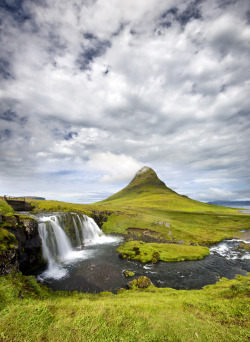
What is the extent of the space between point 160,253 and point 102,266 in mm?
16492

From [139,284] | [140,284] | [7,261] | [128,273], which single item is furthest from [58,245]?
[140,284]

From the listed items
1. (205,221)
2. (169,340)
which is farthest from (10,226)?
(205,221)

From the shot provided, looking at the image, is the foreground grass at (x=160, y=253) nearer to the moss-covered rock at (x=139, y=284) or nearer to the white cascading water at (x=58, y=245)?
the white cascading water at (x=58, y=245)

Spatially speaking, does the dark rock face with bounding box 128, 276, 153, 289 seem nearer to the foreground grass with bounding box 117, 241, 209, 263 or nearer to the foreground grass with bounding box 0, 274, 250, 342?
the foreground grass with bounding box 117, 241, 209, 263

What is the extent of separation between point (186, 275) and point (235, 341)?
2601 cm

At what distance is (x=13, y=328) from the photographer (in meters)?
8.70

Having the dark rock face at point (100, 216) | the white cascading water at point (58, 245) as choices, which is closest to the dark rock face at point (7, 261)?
the white cascading water at point (58, 245)

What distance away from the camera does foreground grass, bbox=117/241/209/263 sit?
39.5 meters

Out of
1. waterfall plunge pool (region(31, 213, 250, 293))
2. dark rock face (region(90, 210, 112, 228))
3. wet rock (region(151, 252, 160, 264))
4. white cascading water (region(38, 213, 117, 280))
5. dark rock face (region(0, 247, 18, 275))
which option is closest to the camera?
dark rock face (region(0, 247, 18, 275))

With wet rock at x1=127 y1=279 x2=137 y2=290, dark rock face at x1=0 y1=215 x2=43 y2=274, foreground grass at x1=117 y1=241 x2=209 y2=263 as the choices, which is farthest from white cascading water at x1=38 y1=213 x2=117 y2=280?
wet rock at x1=127 y1=279 x2=137 y2=290

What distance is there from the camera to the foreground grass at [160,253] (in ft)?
130

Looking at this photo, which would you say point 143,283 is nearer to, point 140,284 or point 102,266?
point 140,284

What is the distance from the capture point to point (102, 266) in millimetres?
34281

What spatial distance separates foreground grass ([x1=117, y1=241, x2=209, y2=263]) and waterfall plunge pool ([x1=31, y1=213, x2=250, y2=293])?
6.11ft
